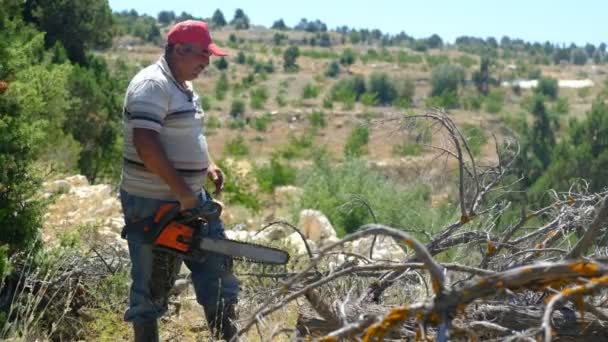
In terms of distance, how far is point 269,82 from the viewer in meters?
60.4

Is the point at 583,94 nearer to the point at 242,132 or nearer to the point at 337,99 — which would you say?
the point at 337,99

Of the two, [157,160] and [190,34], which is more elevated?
[190,34]

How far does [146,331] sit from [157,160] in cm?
88

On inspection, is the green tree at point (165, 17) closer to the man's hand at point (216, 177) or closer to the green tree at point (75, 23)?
the green tree at point (75, 23)

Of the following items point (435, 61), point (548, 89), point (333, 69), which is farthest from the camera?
point (435, 61)

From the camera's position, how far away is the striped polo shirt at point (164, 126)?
4.07 meters

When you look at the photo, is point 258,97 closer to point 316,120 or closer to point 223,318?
point 316,120

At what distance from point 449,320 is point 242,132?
39655 millimetres

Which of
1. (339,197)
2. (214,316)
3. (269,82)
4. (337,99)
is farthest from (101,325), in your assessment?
(269,82)

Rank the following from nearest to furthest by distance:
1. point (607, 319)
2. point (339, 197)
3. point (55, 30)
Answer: point (607, 319), point (339, 197), point (55, 30)

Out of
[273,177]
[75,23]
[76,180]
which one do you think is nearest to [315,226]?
[76,180]

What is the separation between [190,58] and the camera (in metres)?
4.27

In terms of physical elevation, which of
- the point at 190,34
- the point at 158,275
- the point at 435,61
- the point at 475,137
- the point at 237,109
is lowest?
the point at 237,109

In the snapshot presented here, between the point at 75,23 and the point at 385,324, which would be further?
the point at 75,23
